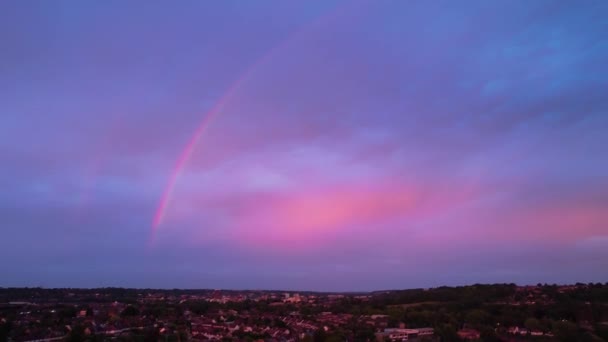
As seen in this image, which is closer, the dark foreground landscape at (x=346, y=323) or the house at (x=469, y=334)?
the dark foreground landscape at (x=346, y=323)

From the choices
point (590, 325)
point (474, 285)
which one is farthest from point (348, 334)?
point (474, 285)

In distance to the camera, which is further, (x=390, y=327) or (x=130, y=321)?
(x=390, y=327)

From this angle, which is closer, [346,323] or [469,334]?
[469,334]

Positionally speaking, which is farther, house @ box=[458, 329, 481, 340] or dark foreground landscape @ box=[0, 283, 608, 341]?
house @ box=[458, 329, 481, 340]

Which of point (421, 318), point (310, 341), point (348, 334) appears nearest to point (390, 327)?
point (421, 318)

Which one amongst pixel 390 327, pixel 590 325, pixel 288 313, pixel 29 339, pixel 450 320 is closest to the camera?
pixel 29 339

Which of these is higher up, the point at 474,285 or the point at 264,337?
the point at 474,285

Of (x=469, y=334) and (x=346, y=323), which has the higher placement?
(x=346, y=323)

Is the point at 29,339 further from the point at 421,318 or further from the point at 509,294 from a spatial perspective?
the point at 509,294

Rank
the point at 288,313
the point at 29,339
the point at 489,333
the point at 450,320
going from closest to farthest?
the point at 29,339
the point at 489,333
the point at 450,320
the point at 288,313
